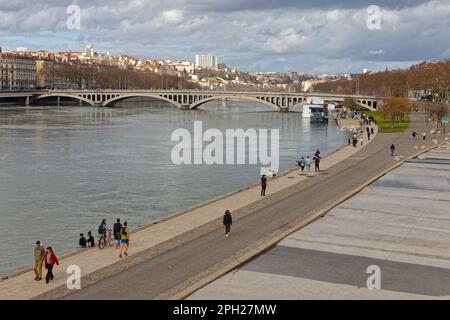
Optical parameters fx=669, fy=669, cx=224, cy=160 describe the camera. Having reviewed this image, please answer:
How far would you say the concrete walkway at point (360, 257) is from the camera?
42.2 feet

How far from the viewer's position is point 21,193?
26.7m

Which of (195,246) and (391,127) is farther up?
(391,127)

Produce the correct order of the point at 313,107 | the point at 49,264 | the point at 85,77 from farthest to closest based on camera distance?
the point at 85,77, the point at 313,107, the point at 49,264

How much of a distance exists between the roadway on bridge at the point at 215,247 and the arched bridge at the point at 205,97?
66.2 m

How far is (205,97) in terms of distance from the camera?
367ft

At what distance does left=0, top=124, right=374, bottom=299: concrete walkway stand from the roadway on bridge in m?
0.41

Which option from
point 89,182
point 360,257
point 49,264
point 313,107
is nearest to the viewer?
point 49,264

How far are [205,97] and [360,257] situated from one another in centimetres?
9739

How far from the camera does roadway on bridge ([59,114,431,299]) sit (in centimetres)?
1282

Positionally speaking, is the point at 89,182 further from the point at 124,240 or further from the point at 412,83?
the point at 412,83

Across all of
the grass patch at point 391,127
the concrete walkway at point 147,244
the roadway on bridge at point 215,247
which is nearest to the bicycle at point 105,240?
the concrete walkway at point 147,244

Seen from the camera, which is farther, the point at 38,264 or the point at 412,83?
the point at 412,83

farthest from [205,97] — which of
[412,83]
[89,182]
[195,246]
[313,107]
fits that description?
[195,246]
